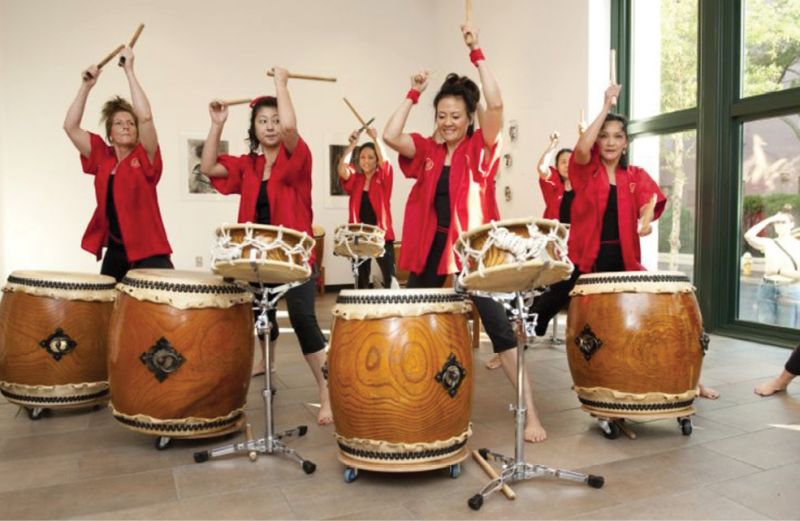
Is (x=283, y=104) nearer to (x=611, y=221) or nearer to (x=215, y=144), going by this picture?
(x=215, y=144)

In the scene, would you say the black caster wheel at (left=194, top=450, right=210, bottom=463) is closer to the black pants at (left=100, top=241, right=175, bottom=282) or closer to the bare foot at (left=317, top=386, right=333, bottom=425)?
the bare foot at (left=317, top=386, right=333, bottom=425)

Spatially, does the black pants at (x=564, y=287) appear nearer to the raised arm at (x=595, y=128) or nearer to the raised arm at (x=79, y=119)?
the raised arm at (x=595, y=128)

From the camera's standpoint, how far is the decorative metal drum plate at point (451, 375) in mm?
1966

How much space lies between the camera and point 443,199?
2.46m

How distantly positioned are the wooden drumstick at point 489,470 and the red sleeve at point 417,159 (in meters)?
1.09

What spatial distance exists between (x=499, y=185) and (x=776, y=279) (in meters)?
3.58

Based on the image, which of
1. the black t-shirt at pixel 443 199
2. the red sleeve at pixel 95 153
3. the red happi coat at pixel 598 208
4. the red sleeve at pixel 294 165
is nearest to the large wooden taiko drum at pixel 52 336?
the red sleeve at pixel 95 153

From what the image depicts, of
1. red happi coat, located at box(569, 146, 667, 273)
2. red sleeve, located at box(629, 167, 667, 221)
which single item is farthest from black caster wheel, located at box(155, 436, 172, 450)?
red sleeve, located at box(629, 167, 667, 221)

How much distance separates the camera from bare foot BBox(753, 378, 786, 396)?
3117 mm

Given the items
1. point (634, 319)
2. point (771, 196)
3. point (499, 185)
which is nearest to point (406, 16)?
point (499, 185)

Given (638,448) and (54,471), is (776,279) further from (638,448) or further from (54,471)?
(54,471)

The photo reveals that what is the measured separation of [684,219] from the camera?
5.56 meters

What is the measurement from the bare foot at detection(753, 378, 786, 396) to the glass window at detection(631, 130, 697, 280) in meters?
2.34

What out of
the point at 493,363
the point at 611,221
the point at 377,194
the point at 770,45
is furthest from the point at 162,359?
the point at 770,45
